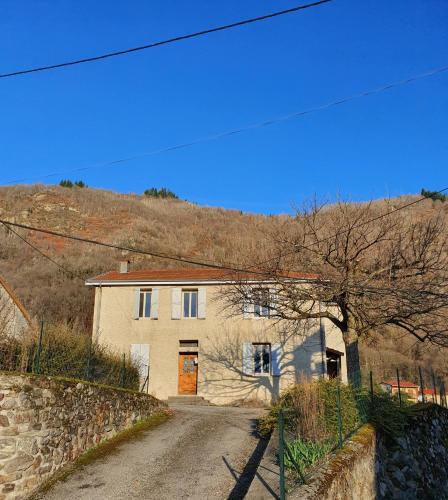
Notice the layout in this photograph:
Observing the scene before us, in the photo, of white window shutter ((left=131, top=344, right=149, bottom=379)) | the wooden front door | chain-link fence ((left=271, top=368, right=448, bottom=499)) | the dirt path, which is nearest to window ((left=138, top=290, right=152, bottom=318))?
white window shutter ((left=131, top=344, right=149, bottom=379))

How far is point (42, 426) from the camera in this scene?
28.0 feet

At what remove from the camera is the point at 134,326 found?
2273 cm

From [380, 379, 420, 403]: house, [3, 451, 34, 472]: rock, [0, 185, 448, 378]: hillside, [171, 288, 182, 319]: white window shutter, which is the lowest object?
[3, 451, 34, 472]: rock

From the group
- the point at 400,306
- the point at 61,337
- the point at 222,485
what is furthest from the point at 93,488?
the point at 400,306

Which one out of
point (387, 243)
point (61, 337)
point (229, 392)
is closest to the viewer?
point (61, 337)

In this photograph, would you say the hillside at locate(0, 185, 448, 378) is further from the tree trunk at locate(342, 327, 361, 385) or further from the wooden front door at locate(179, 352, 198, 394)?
the wooden front door at locate(179, 352, 198, 394)

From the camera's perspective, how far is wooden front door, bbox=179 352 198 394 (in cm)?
2209

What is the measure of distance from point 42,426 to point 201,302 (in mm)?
14165

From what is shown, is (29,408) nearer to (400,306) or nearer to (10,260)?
(400,306)

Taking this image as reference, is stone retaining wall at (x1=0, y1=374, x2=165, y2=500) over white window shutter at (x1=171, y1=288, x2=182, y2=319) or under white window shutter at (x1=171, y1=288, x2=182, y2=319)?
under

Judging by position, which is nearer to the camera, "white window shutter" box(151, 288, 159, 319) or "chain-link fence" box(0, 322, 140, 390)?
"chain-link fence" box(0, 322, 140, 390)

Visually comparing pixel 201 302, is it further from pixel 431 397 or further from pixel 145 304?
pixel 431 397

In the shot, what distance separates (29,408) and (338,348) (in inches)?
687

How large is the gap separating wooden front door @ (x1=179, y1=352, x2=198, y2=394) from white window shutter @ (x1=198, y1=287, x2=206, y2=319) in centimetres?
186
